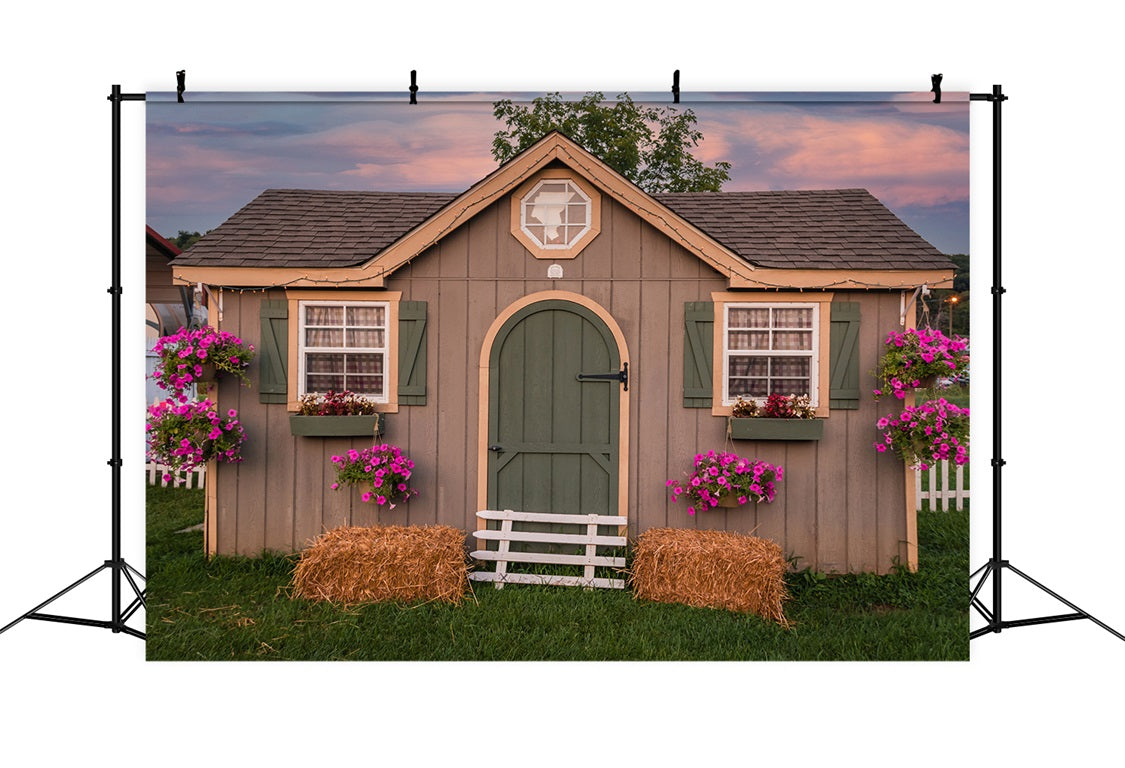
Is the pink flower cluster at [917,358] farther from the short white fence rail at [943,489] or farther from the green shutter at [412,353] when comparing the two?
the green shutter at [412,353]

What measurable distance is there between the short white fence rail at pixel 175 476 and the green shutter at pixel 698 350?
9.17 feet

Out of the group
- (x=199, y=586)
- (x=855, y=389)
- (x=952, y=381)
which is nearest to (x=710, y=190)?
(x=855, y=389)

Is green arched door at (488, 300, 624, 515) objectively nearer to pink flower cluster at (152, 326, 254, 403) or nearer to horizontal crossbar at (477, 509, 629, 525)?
horizontal crossbar at (477, 509, 629, 525)

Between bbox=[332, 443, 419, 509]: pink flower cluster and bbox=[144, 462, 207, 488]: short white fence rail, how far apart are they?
745mm

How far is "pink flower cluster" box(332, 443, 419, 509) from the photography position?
449 centimetres

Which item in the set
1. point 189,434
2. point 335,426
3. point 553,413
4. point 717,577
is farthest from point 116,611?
point 717,577

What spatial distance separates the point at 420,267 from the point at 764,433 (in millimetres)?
2214

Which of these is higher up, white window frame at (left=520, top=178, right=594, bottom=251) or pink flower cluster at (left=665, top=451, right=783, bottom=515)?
white window frame at (left=520, top=178, right=594, bottom=251)

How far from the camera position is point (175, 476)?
441cm

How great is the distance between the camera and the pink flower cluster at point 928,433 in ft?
14.0

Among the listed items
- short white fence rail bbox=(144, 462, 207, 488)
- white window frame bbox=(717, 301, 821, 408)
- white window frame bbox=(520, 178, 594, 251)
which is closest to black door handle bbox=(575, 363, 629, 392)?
white window frame bbox=(717, 301, 821, 408)
